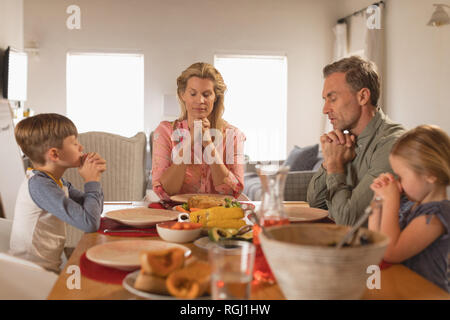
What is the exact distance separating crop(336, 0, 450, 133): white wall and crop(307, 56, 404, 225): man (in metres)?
3.30

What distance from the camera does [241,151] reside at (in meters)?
2.61

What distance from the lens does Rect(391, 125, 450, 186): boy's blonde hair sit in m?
1.29

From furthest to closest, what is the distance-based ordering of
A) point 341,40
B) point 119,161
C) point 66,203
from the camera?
point 341,40, point 119,161, point 66,203

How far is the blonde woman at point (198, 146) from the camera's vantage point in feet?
7.84

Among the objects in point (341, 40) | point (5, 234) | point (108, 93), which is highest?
point (341, 40)

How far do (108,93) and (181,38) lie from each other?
1466 millimetres

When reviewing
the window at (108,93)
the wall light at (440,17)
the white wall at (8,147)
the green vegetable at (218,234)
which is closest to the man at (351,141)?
the green vegetable at (218,234)

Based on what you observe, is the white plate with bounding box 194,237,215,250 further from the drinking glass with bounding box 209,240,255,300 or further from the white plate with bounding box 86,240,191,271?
the drinking glass with bounding box 209,240,255,300

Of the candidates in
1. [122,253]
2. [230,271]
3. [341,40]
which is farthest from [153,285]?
[341,40]

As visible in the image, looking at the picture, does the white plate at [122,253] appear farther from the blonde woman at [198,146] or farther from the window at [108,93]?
the window at [108,93]

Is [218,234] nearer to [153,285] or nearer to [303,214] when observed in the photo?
[153,285]

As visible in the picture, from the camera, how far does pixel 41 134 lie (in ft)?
5.66
